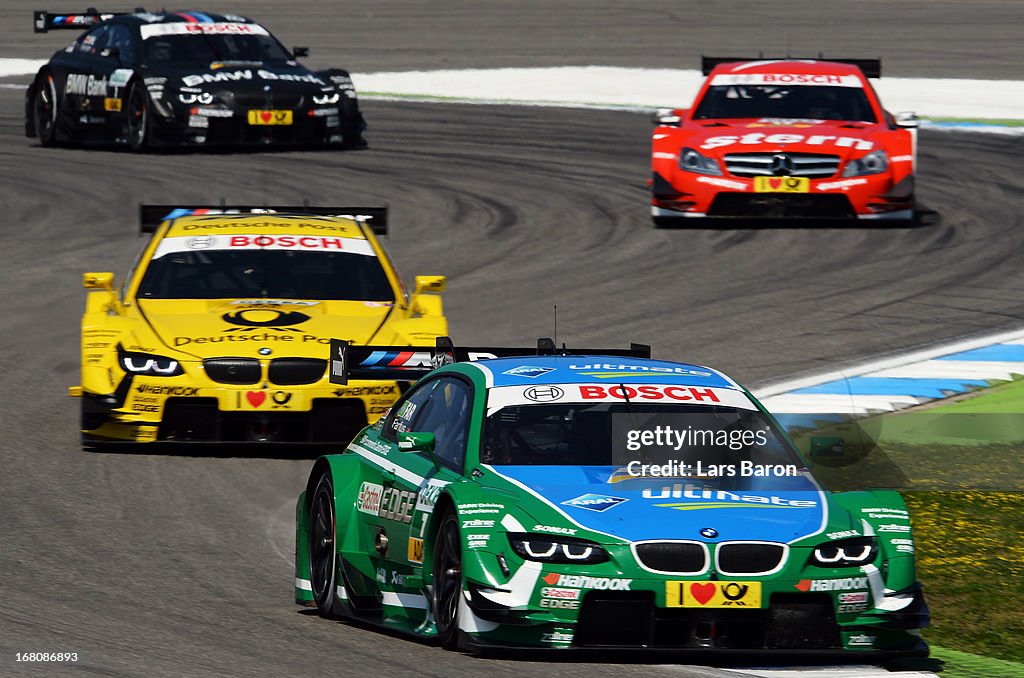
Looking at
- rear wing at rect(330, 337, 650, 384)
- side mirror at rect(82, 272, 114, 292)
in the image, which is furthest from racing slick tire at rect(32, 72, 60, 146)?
rear wing at rect(330, 337, 650, 384)

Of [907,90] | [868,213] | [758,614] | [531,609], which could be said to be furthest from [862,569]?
[907,90]

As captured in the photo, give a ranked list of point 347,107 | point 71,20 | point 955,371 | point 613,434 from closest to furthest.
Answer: point 613,434 → point 955,371 → point 347,107 → point 71,20

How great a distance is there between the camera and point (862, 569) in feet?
25.2

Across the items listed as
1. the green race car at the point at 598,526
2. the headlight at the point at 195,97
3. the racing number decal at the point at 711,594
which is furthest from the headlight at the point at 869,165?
the racing number decal at the point at 711,594

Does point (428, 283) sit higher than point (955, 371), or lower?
higher

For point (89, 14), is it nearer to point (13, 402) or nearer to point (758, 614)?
point (13, 402)

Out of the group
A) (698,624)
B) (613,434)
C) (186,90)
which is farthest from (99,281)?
(186,90)

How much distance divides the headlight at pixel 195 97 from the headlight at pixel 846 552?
1617 cm

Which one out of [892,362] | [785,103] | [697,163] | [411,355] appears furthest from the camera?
[785,103]

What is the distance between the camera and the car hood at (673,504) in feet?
24.9

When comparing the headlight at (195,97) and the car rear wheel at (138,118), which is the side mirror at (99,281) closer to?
the headlight at (195,97)

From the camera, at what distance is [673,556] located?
24.7ft

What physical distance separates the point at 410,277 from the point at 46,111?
836 cm

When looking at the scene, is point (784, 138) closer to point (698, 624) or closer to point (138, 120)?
point (138, 120)
